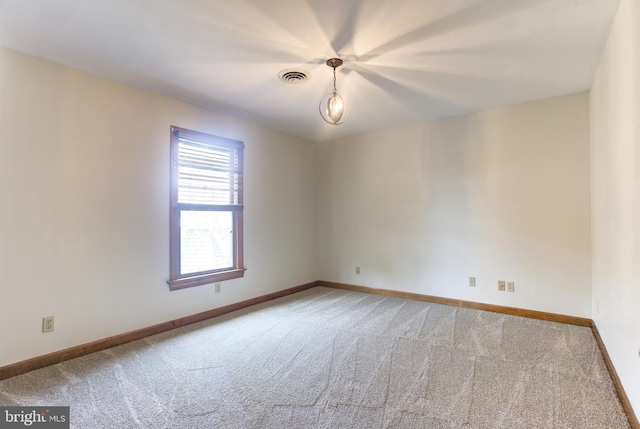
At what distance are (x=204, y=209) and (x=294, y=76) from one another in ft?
5.89

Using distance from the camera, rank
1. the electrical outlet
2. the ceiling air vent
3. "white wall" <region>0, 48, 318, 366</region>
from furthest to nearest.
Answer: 1. the ceiling air vent
2. the electrical outlet
3. "white wall" <region>0, 48, 318, 366</region>

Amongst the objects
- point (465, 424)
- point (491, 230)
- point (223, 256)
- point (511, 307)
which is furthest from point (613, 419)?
point (223, 256)

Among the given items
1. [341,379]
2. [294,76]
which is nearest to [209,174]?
[294,76]

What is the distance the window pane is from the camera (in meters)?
3.46

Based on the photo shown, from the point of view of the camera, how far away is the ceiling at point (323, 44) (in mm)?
1916

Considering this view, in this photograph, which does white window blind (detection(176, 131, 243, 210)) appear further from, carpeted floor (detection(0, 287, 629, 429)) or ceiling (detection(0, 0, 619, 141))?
carpeted floor (detection(0, 287, 629, 429))

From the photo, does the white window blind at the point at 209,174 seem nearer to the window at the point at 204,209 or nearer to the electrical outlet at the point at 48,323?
the window at the point at 204,209

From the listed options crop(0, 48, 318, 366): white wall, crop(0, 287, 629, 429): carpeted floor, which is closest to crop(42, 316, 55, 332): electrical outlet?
crop(0, 48, 318, 366): white wall

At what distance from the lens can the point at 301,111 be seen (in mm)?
3742

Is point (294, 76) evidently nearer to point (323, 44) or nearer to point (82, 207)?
point (323, 44)

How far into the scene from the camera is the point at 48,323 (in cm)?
248

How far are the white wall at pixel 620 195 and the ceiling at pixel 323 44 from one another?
0.92 ft

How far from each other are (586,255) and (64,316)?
4.89 m

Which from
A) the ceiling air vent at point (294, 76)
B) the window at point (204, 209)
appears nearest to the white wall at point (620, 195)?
the ceiling air vent at point (294, 76)
